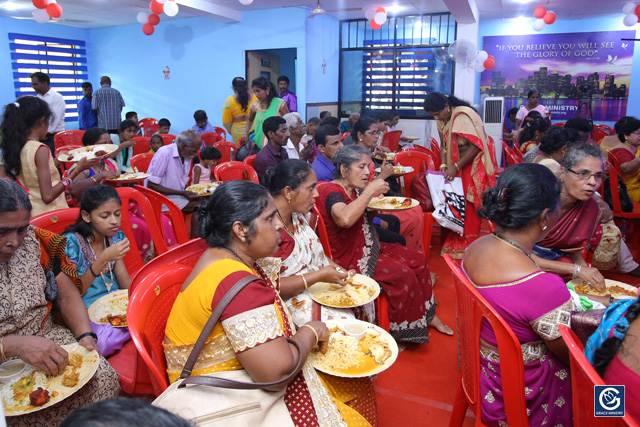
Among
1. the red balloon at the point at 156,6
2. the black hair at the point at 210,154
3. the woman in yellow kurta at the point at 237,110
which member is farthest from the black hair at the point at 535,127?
the red balloon at the point at 156,6

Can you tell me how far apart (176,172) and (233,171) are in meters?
0.50

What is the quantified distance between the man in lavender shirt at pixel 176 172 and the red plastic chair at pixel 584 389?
3284 mm

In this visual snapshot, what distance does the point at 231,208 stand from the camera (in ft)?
4.51

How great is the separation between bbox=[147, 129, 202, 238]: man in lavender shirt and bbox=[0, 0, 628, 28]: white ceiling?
4.50 m

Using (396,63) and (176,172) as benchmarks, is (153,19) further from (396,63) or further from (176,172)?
(176,172)

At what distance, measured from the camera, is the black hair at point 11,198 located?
1.44 metres

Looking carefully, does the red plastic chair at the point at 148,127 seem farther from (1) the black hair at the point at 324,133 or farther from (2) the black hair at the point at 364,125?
(1) the black hair at the point at 324,133

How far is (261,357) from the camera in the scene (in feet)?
3.82

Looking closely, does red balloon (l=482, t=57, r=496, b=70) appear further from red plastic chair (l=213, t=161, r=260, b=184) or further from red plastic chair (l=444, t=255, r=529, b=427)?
red plastic chair (l=444, t=255, r=529, b=427)

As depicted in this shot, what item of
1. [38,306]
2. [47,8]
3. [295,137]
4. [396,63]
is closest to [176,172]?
[295,137]

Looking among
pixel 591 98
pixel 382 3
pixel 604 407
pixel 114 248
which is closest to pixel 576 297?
pixel 604 407

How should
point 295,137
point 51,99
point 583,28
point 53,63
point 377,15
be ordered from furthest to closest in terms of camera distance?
1. point 53,63
2. point 583,28
3. point 377,15
4. point 51,99
5. point 295,137

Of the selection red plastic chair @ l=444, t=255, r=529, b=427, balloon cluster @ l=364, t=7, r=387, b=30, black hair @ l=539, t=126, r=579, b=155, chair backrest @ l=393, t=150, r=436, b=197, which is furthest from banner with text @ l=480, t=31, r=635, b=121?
red plastic chair @ l=444, t=255, r=529, b=427

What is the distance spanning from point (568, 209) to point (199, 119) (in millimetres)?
6038
